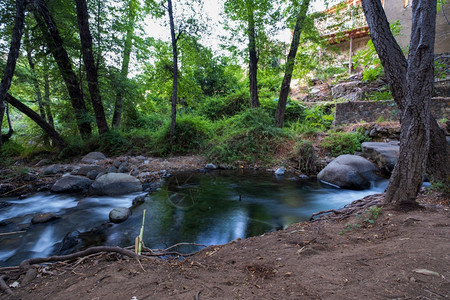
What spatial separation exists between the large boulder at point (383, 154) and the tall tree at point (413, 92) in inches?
149

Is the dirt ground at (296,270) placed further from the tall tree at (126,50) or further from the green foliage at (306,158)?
the tall tree at (126,50)

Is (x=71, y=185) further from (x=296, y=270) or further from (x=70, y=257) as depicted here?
(x=296, y=270)

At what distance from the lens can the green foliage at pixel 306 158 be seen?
27.5 feet

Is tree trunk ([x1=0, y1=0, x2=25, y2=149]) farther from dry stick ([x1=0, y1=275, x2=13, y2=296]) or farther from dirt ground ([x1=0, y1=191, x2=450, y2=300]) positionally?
dry stick ([x1=0, y1=275, x2=13, y2=296])

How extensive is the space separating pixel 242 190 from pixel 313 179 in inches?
110

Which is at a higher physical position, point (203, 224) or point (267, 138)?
point (267, 138)

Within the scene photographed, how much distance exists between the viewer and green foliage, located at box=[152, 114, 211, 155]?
10625mm

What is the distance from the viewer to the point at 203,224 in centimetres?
460

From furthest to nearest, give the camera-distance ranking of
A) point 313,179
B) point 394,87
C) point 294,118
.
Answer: point 294,118
point 313,179
point 394,87

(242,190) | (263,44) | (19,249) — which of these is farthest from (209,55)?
(19,249)

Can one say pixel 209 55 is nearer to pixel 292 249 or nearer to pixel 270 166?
pixel 270 166

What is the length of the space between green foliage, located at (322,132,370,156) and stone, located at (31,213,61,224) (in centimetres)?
906

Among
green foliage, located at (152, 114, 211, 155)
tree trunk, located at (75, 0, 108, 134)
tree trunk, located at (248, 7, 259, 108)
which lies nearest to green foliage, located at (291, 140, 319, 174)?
tree trunk, located at (248, 7, 259, 108)

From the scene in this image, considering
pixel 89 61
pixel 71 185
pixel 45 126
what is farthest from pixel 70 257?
pixel 89 61
